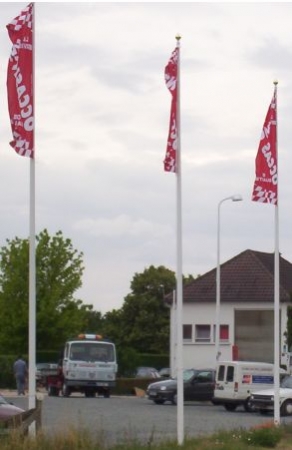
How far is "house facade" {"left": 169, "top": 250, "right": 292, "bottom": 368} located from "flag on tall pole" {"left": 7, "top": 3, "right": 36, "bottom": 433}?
54.7 metres

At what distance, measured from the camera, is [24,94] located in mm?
21047

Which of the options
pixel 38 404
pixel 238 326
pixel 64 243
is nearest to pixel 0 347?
pixel 64 243

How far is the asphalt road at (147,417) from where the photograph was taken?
28750mm

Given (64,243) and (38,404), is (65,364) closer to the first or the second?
(64,243)

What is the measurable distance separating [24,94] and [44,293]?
172 ft

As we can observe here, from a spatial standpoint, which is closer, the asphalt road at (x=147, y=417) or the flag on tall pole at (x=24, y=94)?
the flag on tall pole at (x=24, y=94)

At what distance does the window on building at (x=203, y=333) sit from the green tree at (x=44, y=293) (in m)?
7.89

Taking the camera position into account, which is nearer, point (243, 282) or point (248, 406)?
point (248, 406)

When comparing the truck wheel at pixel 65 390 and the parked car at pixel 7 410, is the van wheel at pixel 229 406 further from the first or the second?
the parked car at pixel 7 410

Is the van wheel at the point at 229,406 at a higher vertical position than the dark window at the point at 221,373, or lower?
lower

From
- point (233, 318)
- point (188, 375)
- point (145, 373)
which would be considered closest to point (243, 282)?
point (233, 318)

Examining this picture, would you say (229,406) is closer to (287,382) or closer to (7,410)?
(287,382)

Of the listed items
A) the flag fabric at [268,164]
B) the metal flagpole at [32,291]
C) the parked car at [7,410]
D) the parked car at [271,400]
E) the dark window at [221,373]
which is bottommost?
the parked car at [271,400]

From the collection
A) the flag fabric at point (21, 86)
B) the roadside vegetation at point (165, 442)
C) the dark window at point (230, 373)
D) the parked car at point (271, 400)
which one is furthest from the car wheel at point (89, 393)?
the flag fabric at point (21, 86)
